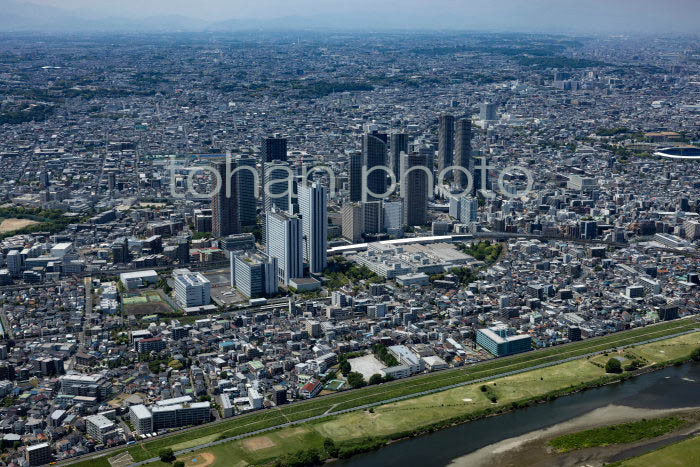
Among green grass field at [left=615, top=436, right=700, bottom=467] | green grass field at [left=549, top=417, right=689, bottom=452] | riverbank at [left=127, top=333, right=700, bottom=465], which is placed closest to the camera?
green grass field at [left=615, top=436, right=700, bottom=467]

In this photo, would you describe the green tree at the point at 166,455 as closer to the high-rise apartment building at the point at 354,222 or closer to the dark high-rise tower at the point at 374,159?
the high-rise apartment building at the point at 354,222

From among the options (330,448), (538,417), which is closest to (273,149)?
(538,417)

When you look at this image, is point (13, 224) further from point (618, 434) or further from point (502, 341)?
point (618, 434)

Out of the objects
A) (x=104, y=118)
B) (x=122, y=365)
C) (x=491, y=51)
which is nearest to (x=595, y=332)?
(x=122, y=365)

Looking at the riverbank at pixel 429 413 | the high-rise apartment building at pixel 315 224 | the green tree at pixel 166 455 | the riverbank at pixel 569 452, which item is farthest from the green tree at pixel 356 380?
the high-rise apartment building at pixel 315 224

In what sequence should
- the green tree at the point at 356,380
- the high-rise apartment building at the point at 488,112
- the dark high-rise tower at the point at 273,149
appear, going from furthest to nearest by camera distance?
1. the high-rise apartment building at the point at 488,112
2. the dark high-rise tower at the point at 273,149
3. the green tree at the point at 356,380

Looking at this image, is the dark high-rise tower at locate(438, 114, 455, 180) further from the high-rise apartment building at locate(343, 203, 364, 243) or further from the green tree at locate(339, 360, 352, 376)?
the green tree at locate(339, 360, 352, 376)

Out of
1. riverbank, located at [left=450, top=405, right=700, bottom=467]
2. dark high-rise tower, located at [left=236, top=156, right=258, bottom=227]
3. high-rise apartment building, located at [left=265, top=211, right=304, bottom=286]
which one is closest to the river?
riverbank, located at [left=450, top=405, right=700, bottom=467]
